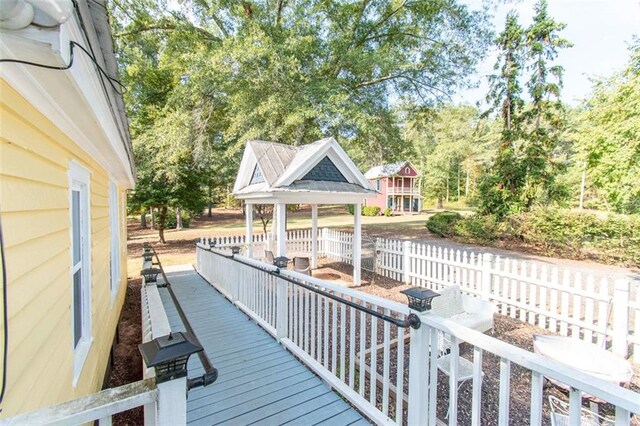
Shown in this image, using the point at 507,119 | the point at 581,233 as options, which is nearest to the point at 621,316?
the point at 581,233

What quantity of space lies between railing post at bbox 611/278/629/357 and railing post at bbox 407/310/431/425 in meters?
4.23

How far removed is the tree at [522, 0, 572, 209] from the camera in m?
13.3

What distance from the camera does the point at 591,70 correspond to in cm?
1283

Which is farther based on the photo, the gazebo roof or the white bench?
the gazebo roof

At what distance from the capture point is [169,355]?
1.41 m

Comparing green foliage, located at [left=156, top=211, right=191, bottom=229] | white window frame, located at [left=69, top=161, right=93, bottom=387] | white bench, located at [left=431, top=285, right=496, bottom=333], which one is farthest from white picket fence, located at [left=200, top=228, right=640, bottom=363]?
green foliage, located at [left=156, top=211, right=191, bottom=229]

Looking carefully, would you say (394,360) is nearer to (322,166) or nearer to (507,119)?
(322,166)

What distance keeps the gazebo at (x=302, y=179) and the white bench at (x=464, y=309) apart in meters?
3.61

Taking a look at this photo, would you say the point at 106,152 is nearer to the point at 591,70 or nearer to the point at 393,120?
the point at 393,120

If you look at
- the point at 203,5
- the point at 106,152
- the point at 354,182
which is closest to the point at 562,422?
the point at 106,152

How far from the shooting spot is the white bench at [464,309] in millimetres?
4708

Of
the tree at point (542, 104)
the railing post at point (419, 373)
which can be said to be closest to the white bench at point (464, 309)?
the railing post at point (419, 373)

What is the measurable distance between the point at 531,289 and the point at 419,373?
16.1 ft

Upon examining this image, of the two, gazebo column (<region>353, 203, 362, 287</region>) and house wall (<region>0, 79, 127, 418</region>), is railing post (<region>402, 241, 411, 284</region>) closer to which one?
gazebo column (<region>353, 203, 362, 287</region>)
